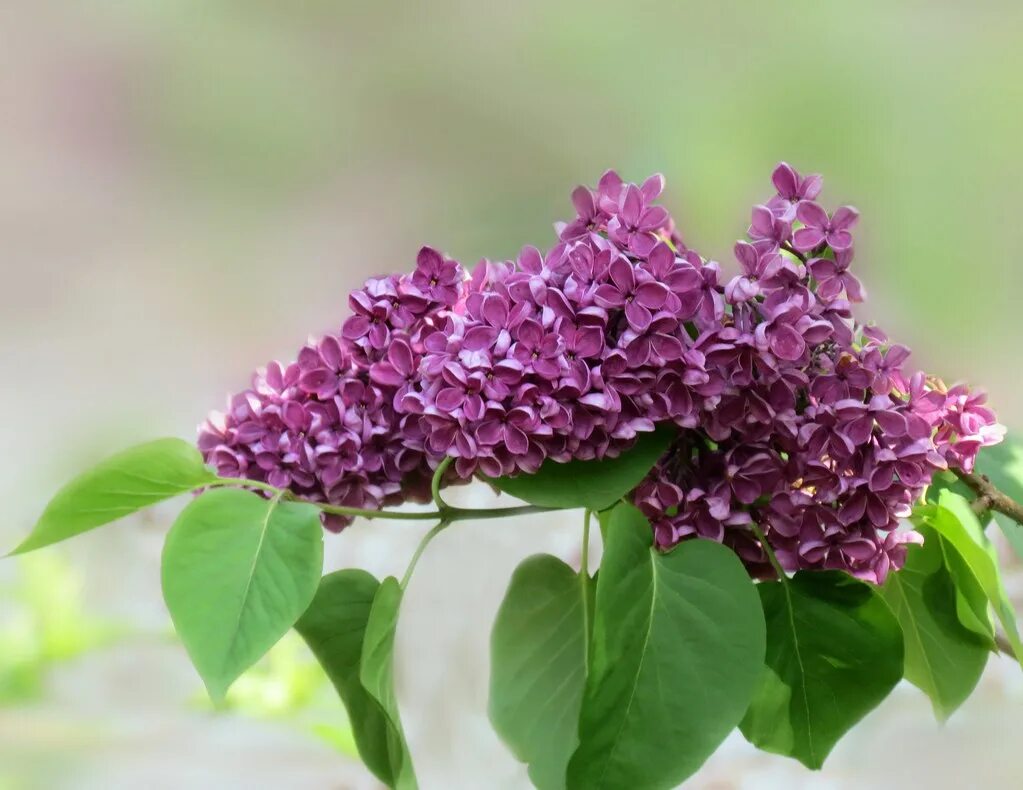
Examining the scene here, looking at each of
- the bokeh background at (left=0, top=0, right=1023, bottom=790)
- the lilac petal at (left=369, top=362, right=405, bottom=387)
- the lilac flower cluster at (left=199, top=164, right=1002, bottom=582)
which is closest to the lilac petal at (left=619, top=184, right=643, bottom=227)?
the lilac flower cluster at (left=199, top=164, right=1002, bottom=582)

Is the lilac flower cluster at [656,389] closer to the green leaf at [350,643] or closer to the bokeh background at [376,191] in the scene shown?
the green leaf at [350,643]

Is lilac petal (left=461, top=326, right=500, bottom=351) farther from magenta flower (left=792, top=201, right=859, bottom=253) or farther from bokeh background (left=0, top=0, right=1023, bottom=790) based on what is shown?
bokeh background (left=0, top=0, right=1023, bottom=790)

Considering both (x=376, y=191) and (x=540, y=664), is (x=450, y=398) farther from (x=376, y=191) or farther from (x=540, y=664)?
(x=376, y=191)

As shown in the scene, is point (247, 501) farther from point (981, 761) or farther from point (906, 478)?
point (981, 761)

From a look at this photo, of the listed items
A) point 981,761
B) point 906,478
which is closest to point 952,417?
point 906,478

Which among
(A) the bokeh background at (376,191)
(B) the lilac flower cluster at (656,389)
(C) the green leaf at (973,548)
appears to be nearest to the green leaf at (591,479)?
(B) the lilac flower cluster at (656,389)

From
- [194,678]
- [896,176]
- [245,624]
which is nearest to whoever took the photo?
[245,624]

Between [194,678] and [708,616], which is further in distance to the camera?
[194,678]

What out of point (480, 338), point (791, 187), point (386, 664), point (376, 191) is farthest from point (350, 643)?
point (376, 191)
